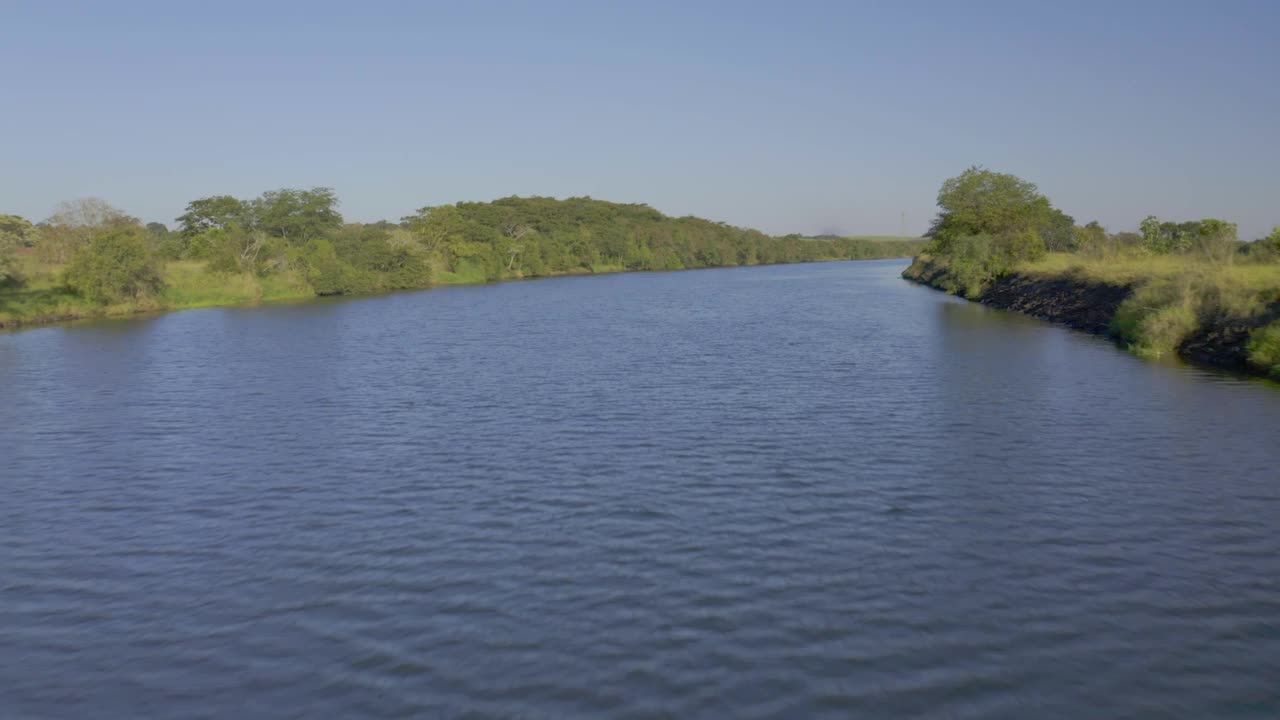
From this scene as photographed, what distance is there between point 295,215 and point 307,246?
8.12 metres

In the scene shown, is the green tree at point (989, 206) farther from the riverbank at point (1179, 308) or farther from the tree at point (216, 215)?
the tree at point (216, 215)

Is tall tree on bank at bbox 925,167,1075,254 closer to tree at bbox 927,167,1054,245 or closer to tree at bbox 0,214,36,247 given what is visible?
tree at bbox 927,167,1054,245

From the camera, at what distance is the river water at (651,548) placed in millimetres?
8438

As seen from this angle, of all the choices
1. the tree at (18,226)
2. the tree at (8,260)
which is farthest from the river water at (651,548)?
the tree at (18,226)

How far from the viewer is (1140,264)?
140ft

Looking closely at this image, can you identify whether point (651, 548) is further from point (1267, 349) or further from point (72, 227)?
point (72, 227)

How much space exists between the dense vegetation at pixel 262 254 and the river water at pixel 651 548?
38.5 metres

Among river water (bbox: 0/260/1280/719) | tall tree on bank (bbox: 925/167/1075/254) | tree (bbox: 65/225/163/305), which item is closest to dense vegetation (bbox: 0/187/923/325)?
tree (bbox: 65/225/163/305)

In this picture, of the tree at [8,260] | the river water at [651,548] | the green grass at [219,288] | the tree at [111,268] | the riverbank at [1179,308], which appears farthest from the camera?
the green grass at [219,288]

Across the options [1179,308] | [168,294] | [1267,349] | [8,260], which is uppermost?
[8,260]

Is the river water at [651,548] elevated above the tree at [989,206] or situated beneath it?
situated beneath

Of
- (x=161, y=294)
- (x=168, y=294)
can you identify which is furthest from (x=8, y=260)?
(x=168, y=294)

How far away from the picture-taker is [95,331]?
1911 inches

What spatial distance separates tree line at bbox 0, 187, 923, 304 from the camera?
60250 millimetres
